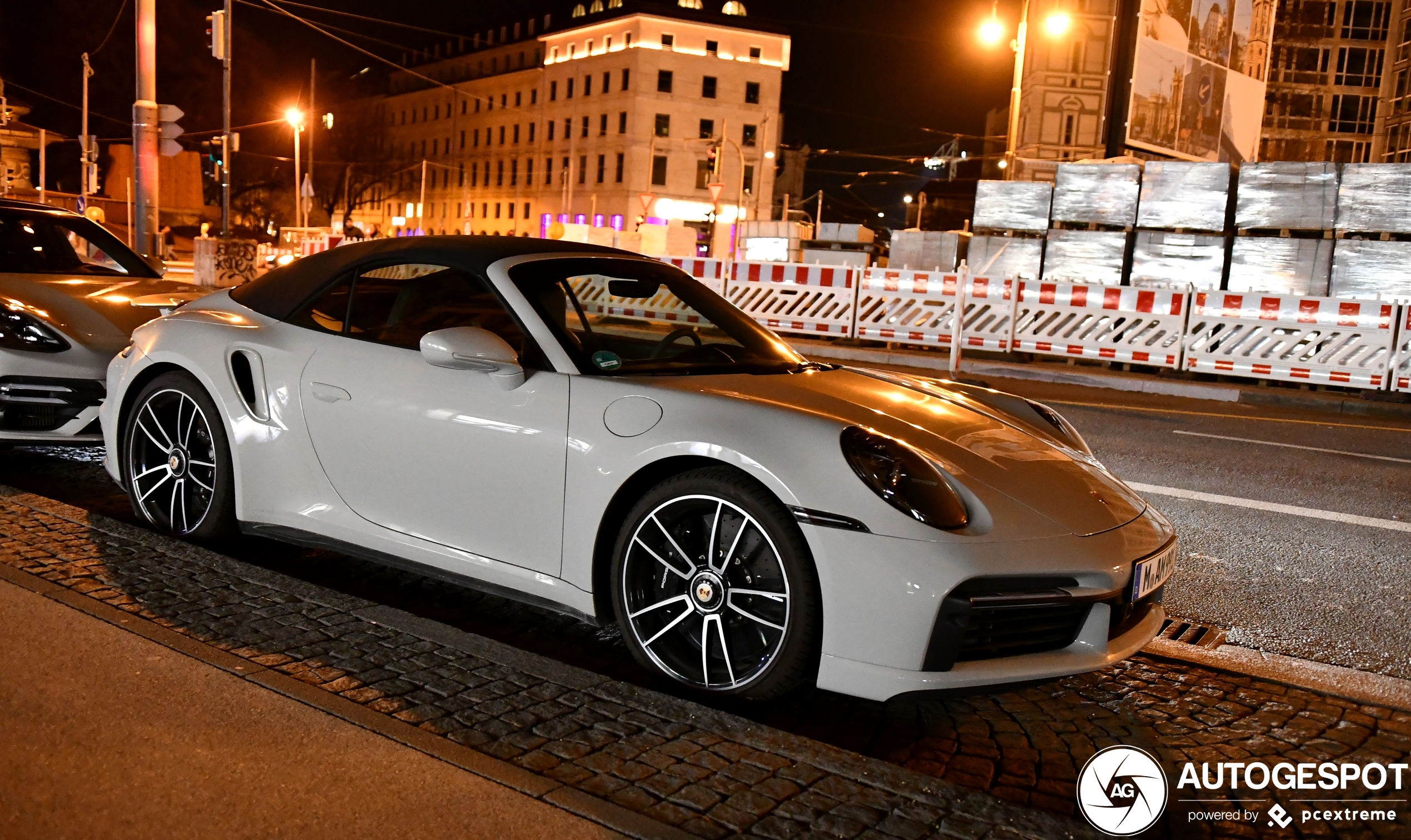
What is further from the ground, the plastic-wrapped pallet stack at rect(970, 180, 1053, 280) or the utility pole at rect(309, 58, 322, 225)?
the utility pole at rect(309, 58, 322, 225)

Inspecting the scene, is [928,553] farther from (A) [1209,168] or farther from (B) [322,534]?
(A) [1209,168]

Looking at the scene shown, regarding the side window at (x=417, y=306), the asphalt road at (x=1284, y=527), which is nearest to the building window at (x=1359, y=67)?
the asphalt road at (x=1284, y=527)

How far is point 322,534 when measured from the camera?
409cm

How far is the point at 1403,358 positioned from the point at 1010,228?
727 centimetres

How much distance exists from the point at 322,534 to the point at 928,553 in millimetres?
2252

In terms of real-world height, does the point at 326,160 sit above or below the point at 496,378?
above

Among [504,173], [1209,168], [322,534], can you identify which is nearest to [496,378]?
[322,534]

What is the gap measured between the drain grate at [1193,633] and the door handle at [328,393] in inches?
117

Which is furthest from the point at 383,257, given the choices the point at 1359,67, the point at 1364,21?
the point at 1364,21

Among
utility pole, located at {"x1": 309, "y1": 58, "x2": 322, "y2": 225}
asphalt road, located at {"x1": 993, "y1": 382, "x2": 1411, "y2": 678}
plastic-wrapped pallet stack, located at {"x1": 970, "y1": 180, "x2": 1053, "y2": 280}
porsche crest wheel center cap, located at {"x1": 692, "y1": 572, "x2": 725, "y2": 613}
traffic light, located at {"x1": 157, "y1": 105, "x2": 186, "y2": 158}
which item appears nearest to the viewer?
porsche crest wheel center cap, located at {"x1": 692, "y1": 572, "x2": 725, "y2": 613}

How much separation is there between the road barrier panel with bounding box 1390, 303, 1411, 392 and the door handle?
13.6 m

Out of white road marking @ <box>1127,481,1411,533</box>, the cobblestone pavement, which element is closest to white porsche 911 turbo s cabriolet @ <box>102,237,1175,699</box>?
the cobblestone pavement

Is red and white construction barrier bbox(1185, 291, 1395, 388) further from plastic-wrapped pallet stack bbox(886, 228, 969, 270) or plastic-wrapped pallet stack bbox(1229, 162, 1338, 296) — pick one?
plastic-wrapped pallet stack bbox(886, 228, 969, 270)

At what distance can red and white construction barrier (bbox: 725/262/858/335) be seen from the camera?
1816 cm
